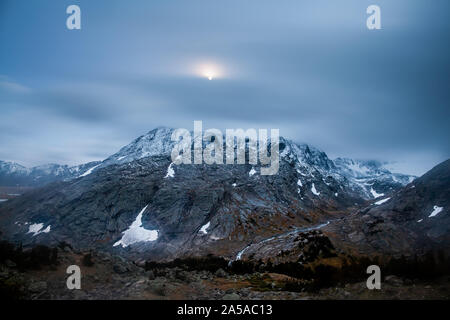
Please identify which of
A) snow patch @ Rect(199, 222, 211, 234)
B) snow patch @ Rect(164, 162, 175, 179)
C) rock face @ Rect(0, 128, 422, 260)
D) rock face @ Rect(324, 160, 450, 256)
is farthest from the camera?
snow patch @ Rect(164, 162, 175, 179)

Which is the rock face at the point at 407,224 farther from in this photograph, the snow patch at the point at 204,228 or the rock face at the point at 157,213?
the snow patch at the point at 204,228

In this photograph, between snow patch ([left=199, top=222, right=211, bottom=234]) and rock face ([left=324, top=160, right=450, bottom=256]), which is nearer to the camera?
rock face ([left=324, top=160, right=450, bottom=256])

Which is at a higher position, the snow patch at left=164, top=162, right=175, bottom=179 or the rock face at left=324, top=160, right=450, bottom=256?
the snow patch at left=164, top=162, right=175, bottom=179

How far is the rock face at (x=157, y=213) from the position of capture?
11388 centimetres

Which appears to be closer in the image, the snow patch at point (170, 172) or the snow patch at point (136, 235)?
the snow patch at point (136, 235)

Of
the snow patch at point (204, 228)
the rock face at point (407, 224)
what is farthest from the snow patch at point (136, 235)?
the rock face at point (407, 224)

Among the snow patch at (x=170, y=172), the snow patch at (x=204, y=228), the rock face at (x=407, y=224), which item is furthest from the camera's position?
the snow patch at (x=170, y=172)

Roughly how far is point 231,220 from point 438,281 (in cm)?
10944

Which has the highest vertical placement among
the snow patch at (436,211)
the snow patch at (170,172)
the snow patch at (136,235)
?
the snow patch at (170,172)

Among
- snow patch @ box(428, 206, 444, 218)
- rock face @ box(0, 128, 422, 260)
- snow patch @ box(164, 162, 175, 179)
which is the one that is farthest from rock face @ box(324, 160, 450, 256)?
snow patch @ box(164, 162, 175, 179)

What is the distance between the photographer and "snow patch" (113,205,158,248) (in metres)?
115

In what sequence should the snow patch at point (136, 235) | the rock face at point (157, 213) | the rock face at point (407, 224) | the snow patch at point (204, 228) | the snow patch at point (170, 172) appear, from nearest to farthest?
the rock face at point (407, 224)
the rock face at point (157, 213)
the snow patch at point (136, 235)
the snow patch at point (204, 228)
the snow patch at point (170, 172)

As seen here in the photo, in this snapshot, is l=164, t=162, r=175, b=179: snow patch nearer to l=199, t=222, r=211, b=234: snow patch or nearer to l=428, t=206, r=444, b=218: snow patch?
l=199, t=222, r=211, b=234: snow patch
